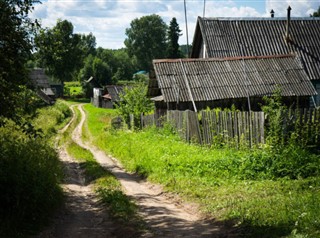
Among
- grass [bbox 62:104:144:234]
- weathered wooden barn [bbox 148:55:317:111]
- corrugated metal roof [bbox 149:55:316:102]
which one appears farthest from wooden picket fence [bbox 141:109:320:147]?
grass [bbox 62:104:144:234]

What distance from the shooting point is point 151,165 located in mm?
14680

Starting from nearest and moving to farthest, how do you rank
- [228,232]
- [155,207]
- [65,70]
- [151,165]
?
1. [228,232]
2. [155,207]
3. [151,165]
4. [65,70]

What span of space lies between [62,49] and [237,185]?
6.45 metres

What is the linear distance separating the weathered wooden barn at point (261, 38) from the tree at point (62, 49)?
9.25 metres

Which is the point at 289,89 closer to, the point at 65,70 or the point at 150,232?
the point at 150,232

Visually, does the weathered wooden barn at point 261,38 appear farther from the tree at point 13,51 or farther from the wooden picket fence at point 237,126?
the tree at point 13,51

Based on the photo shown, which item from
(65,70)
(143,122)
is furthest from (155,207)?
(65,70)

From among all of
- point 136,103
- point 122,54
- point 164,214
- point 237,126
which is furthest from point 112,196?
point 122,54

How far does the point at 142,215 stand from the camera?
9.45 metres

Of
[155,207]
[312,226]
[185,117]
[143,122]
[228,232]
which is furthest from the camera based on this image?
[143,122]

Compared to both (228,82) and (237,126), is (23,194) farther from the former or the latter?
(228,82)

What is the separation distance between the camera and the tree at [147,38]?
110 m

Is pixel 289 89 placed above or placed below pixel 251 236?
above

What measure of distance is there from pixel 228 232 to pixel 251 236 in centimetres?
68
